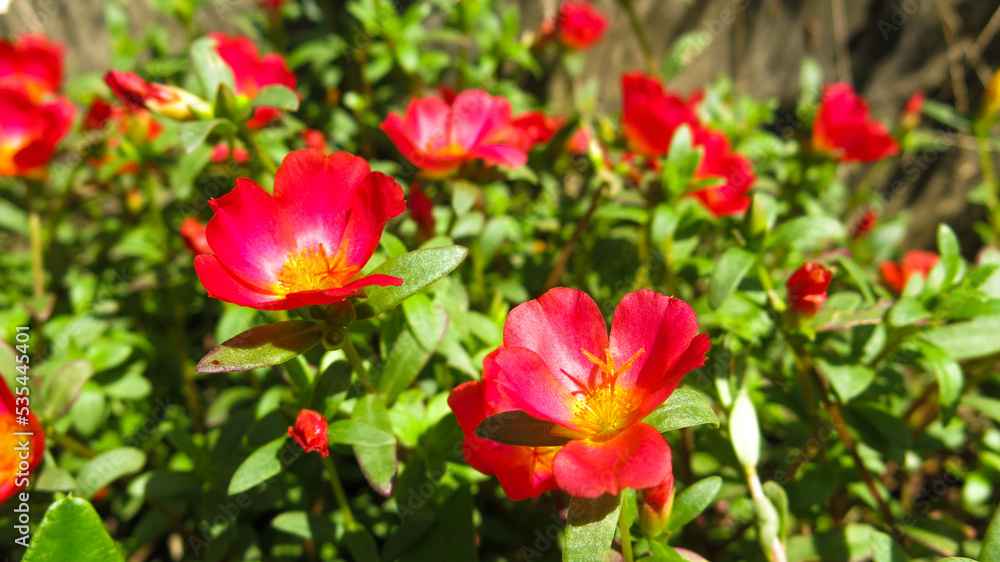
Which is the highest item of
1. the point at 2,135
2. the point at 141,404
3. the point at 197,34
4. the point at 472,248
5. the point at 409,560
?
the point at 197,34

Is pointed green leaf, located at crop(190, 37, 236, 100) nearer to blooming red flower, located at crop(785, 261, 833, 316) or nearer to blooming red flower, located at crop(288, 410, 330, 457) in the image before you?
blooming red flower, located at crop(288, 410, 330, 457)

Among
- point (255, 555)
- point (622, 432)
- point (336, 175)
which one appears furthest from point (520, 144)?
point (255, 555)

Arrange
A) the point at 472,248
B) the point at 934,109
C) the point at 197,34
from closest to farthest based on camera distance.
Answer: the point at 472,248 < the point at 934,109 < the point at 197,34

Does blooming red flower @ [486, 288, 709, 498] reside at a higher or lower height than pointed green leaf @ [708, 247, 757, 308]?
higher

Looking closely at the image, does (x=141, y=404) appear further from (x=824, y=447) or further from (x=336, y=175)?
(x=824, y=447)

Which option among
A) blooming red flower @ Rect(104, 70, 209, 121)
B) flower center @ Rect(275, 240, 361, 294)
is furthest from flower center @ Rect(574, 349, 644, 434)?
blooming red flower @ Rect(104, 70, 209, 121)

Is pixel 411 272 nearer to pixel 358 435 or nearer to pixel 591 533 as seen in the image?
pixel 358 435
